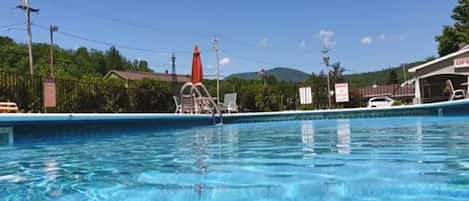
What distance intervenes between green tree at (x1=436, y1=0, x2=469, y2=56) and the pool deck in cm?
1576

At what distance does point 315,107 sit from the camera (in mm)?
18344

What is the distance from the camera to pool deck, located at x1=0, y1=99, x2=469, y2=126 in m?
6.57

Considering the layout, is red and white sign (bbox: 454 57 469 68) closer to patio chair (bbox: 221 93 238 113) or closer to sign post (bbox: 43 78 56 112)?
patio chair (bbox: 221 93 238 113)

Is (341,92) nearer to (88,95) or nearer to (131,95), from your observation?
(131,95)

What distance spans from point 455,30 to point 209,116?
2043 cm

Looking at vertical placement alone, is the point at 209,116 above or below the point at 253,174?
above

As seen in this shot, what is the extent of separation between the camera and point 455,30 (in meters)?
26.1

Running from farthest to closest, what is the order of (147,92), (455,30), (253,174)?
(455,30) < (147,92) < (253,174)

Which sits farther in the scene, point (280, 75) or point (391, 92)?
point (280, 75)

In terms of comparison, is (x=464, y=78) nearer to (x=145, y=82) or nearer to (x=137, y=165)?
(x=145, y=82)

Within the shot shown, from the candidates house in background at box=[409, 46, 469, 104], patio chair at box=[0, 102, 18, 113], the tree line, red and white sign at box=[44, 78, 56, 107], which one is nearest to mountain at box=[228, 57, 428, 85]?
house in background at box=[409, 46, 469, 104]

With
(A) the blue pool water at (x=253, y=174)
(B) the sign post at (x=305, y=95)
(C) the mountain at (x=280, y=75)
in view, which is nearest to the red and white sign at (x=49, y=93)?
(A) the blue pool water at (x=253, y=174)

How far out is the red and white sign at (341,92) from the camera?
56.1 feet

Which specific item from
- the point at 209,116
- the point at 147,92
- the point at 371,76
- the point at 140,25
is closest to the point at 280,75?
the point at 371,76
